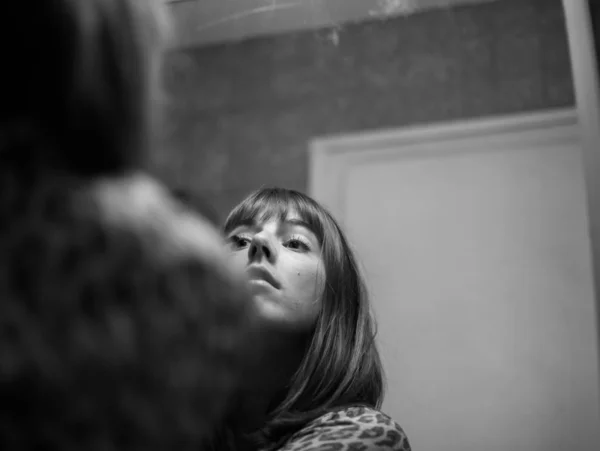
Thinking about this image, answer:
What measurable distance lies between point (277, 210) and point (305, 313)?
0.17 meters

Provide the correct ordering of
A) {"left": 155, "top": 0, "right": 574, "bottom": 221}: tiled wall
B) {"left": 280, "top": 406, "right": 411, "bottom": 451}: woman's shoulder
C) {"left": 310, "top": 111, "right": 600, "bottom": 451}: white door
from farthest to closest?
1. {"left": 155, "top": 0, "right": 574, "bottom": 221}: tiled wall
2. {"left": 310, "top": 111, "right": 600, "bottom": 451}: white door
3. {"left": 280, "top": 406, "right": 411, "bottom": 451}: woman's shoulder

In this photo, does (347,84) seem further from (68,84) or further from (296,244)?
(68,84)

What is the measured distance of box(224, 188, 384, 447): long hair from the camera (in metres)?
0.93

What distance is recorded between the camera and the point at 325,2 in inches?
71.2

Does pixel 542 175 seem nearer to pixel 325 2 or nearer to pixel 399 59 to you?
pixel 399 59

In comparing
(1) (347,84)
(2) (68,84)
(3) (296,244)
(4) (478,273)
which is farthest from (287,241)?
(1) (347,84)

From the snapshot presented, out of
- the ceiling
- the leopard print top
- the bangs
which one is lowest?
the bangs

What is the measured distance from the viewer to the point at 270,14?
1875 millimetres

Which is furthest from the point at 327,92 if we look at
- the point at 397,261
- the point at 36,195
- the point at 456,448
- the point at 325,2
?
the point at 36,195

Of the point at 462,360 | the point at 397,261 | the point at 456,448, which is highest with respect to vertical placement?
the point at 397,261

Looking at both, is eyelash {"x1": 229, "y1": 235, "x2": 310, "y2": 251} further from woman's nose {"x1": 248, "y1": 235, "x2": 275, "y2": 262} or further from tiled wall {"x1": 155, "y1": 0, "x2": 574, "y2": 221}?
tiled wall {"x1": 155, "y1": 0, "x2": 574, "y2": 221}

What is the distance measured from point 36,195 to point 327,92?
1900 mm

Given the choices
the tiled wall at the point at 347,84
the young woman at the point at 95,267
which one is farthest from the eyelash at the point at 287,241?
the tiled wall at the point at 347,84

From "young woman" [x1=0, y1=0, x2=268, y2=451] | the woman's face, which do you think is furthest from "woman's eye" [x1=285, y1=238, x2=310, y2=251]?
"young woman" [x1=0, y1=0, x2=268, y2=451]
